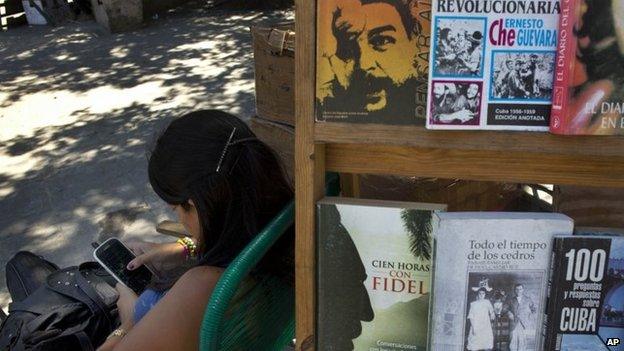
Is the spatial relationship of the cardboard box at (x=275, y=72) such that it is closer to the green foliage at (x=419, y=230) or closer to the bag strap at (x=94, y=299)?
the bag strap at (x=94, y=299)

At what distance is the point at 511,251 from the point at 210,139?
2.21ft

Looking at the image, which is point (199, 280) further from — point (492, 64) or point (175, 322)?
point (492, 64)

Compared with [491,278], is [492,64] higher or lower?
higher

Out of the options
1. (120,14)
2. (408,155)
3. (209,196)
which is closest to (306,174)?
(408,155)

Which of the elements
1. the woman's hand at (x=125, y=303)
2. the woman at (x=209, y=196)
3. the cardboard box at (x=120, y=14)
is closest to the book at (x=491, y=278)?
the woman at (x=209, y=196)

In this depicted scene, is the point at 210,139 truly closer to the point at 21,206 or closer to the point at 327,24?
the point at 327,24

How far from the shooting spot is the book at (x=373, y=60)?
3.25ft

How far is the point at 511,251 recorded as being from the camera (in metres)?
1.02

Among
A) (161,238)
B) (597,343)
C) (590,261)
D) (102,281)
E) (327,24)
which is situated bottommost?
(161,238)

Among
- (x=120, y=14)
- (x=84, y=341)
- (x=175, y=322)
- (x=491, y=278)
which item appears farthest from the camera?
(x=120, y=14)

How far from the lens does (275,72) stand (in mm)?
2338

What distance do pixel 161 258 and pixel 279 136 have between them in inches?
28.2

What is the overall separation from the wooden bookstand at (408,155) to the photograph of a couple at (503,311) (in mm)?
165

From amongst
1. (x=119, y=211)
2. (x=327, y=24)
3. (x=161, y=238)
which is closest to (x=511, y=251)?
(x=327, y=24)
